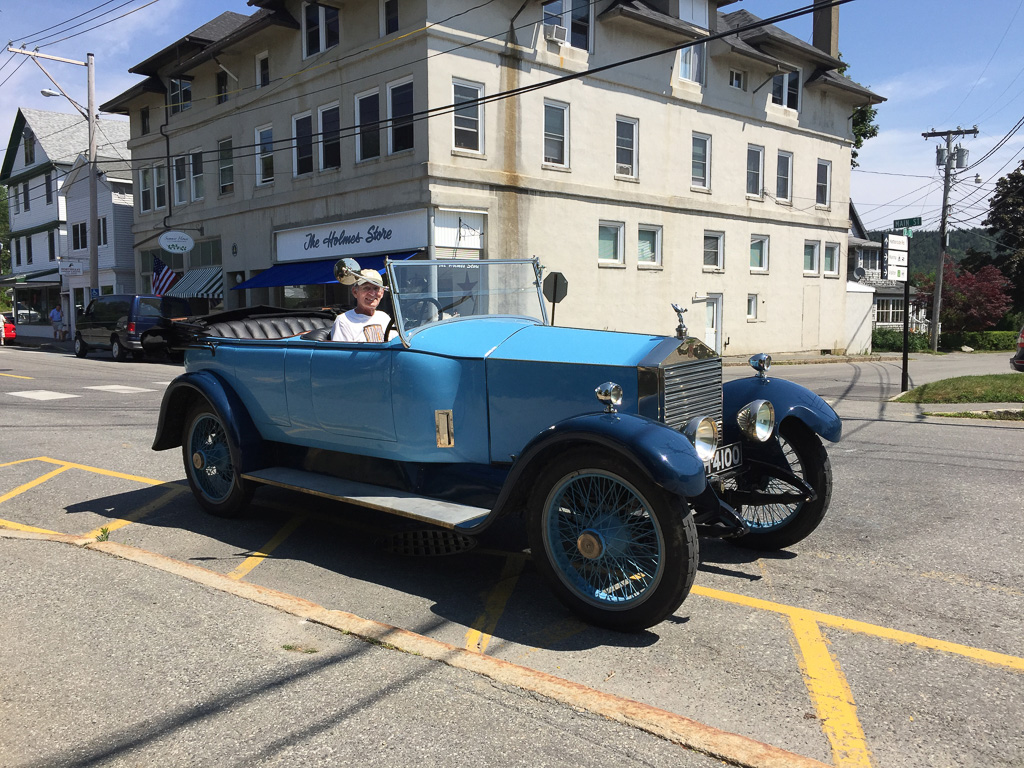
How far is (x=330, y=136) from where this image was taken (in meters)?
22.9

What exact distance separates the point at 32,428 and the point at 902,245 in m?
13.8

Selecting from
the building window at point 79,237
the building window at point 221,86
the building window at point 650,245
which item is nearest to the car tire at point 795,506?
the building window at point 650,245

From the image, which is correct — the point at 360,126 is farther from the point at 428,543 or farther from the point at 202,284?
the point at 428,543

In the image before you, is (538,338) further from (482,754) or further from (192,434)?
(192,434)

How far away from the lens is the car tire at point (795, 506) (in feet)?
16.2

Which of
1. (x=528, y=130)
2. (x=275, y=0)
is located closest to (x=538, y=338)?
(x=528, y=130)

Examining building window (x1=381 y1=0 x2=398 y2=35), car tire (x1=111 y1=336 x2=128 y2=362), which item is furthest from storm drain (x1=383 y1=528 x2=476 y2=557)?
car tire (x1=111 y1=336 x2=128 y2=362)

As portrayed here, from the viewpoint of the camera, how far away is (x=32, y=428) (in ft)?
33.6

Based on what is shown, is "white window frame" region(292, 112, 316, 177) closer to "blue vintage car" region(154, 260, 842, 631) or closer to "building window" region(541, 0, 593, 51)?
"building window" region(541, 0, 593, 51)

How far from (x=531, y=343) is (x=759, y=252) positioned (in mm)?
26014

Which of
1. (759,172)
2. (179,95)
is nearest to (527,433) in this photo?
(759,172)

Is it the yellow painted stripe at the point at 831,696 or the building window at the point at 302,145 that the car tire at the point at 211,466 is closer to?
the yellow painted stripe at the point at 831,696

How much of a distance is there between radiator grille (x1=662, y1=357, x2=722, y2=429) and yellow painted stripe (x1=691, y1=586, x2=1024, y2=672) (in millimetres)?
981

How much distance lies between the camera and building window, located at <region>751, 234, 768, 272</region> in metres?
28.4
